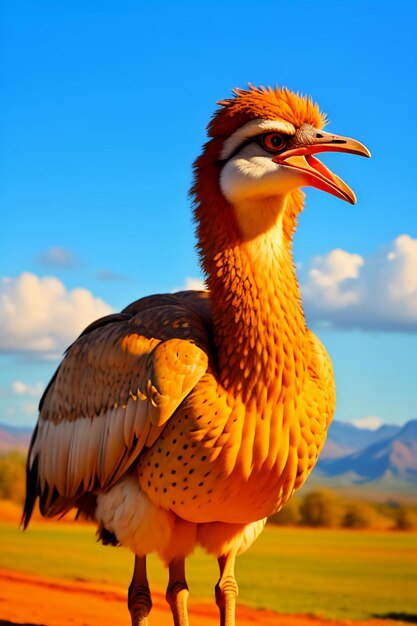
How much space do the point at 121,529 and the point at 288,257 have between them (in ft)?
3.99

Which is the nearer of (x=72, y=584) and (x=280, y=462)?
(x=280, y=462)

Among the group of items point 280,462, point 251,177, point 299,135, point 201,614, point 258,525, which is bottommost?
point 201,614

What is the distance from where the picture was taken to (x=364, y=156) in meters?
3.02

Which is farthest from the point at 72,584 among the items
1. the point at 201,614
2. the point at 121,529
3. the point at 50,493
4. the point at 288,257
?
the point at 288,257

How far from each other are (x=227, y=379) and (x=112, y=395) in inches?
19.6

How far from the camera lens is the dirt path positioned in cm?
585

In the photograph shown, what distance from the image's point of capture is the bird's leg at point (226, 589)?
3.38m

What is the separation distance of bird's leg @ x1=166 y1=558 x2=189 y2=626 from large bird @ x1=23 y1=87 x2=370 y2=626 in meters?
0.03

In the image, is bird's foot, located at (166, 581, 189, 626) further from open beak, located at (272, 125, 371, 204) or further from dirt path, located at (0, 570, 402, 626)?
dirt path, located at (0, 570, 402, 626)

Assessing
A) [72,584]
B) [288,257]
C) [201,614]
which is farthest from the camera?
[72,584]

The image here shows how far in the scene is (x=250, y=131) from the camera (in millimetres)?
3039

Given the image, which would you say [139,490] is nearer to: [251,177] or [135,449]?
[135,449]

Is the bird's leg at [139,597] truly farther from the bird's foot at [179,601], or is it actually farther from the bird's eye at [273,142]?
the bird's eye at [273,142]

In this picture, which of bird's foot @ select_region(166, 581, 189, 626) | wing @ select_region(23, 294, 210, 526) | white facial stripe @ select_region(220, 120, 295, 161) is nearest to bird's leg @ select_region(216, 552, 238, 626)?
bird's foot @ select_region(166, 581, 189, 626)
